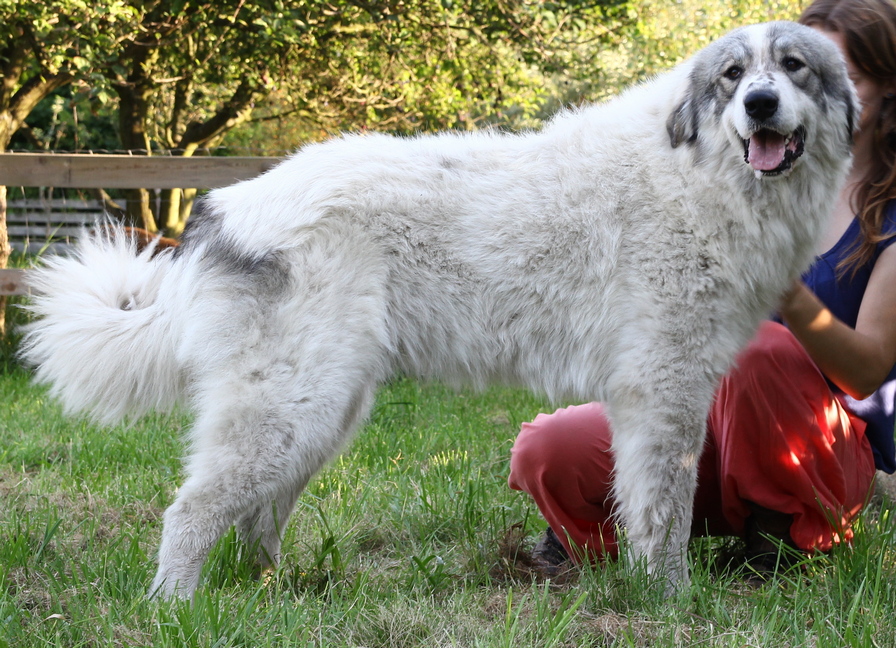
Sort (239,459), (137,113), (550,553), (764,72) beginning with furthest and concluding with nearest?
1. (137,113)
2. (550,553)
3. (764,72)
4. (239,459)

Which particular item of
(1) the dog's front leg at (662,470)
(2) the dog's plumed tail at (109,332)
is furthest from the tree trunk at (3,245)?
(1) the dog's front leg at (662,470)

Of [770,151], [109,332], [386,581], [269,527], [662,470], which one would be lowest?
[386,581]

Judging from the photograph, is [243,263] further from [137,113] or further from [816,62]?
[137,113]

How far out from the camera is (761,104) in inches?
86.1

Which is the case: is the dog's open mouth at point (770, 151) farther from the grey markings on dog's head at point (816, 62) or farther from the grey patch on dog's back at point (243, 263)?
the grey patch on dog's back at point (243, 263)

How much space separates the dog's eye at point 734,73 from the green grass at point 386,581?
1314 mm

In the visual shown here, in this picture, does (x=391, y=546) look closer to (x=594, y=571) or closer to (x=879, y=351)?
(x=594, y=571)

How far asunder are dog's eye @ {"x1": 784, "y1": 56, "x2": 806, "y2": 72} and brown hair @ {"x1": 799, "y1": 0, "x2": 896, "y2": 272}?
1.02 ft

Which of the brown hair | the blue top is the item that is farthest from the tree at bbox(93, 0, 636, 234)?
the blue top

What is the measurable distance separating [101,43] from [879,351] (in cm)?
543

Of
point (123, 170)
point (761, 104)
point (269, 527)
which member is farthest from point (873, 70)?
point (123, 170)

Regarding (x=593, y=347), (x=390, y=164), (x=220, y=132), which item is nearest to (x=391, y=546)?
(x=593, y=347)

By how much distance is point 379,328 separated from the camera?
226 centimetres

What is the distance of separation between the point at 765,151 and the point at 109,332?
6.11 feet
